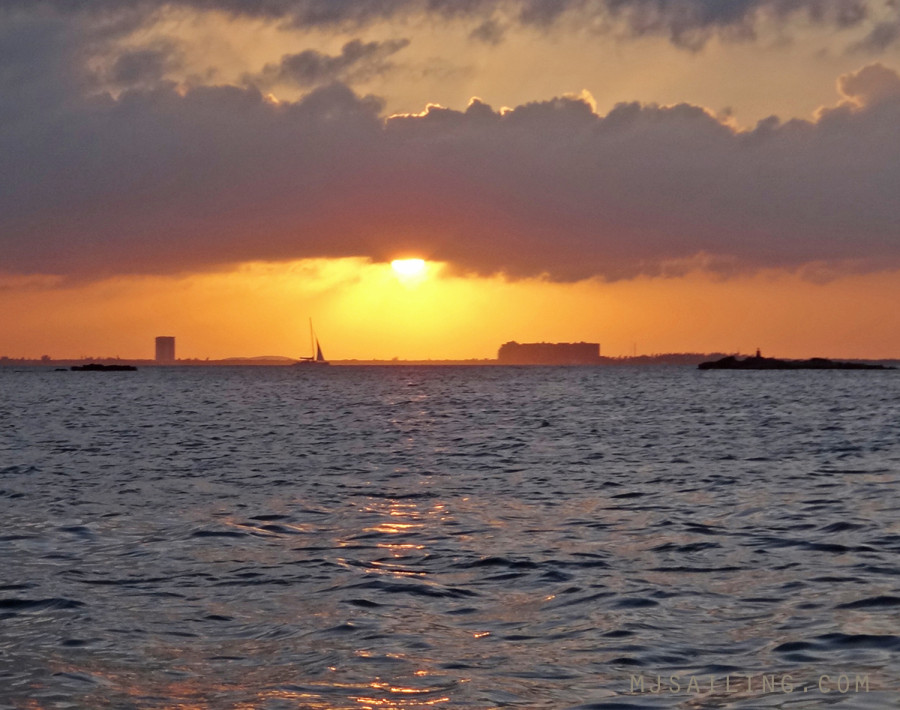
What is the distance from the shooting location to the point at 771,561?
21.2m

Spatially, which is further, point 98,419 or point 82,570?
point 98,419

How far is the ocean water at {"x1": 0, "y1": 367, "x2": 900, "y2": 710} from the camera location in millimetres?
13172

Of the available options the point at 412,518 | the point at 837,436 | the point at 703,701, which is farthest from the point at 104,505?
the point at 837,436

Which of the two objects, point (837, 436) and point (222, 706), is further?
point (837, 436)

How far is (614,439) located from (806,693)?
156ft

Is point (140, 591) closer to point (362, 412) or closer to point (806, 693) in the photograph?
point (806, 693)

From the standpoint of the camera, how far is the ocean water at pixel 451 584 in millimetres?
13172

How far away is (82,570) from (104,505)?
10746 millimetres

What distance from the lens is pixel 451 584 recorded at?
19.4 meters

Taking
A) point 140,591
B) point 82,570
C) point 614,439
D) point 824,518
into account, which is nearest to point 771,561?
point 824,518

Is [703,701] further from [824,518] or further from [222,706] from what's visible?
[824,518]

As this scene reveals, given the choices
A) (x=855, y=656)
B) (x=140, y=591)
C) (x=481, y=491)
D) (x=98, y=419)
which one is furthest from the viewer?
(x=98, y=419)

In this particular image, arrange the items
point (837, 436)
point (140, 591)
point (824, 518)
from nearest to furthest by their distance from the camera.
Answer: point (140, 591), point (824, 518), point (837, 436)

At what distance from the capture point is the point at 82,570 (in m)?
21.0
